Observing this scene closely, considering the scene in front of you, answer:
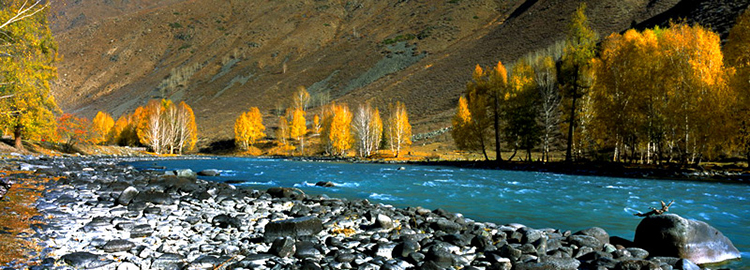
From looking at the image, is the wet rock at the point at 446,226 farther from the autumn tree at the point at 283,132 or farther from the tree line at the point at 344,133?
the autumn tree at the point at 283,132

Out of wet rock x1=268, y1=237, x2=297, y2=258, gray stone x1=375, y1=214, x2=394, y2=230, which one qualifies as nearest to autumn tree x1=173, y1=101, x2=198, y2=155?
gray stone x1=375, y1=214, x2=394, y2=230

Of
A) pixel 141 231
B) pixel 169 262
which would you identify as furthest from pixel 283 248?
pixel 141 231

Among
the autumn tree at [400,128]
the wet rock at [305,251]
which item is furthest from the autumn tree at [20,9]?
the autumn tree at [400,128]

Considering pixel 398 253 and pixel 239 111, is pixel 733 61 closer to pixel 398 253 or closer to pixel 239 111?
pixel 398 253

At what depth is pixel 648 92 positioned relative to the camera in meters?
28.0

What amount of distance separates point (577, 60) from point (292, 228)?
1367 inches

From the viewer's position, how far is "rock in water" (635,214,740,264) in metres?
7.30

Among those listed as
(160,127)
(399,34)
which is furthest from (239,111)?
(399,34)

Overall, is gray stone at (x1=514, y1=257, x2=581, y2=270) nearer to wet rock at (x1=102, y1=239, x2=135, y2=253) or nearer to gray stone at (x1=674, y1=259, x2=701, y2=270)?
gray stone at (x1=674, y1=259, x2=701, y2=270)

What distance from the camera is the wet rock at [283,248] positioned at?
21.7 feet

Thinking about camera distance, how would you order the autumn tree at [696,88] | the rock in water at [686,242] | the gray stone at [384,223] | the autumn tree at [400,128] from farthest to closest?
the autumn tree at [400,128]
the autumn tree at [696,88]
the gray stone at [384,223]
the rock in water at [686,242]

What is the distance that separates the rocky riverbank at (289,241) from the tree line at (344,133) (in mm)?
50000

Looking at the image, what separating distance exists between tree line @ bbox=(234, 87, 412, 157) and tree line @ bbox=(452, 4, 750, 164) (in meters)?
24.8

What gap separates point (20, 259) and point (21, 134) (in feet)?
121
